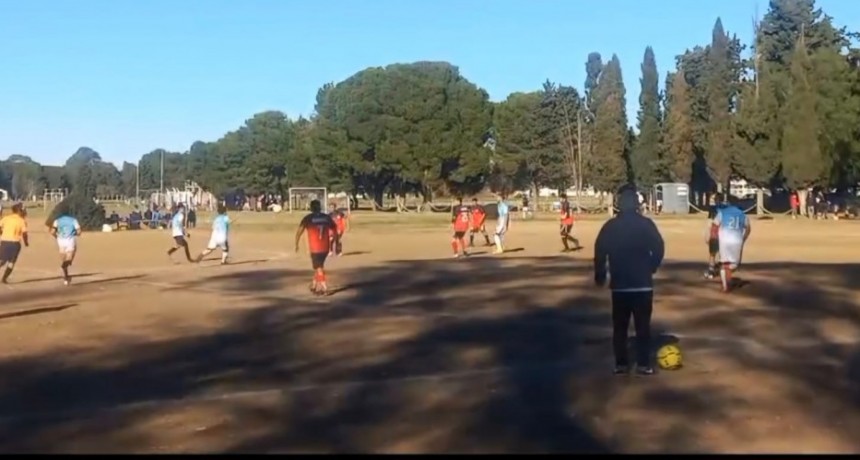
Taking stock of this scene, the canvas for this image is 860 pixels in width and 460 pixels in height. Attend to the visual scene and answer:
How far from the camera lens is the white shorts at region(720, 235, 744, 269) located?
69.6ft

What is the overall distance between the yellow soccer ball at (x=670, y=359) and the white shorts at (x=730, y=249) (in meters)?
8.76

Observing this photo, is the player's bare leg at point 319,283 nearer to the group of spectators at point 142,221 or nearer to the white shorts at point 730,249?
the white shorts at point 730,249

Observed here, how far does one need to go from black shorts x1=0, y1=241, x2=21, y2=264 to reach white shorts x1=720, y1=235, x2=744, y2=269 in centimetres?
1474

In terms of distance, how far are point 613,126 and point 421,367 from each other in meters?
87.1

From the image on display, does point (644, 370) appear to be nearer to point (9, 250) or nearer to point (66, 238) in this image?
point (9, 250)

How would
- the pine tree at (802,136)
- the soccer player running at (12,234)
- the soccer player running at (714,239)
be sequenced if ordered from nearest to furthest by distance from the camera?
the soccer player running at (714,239)
the soccer player running at (12,234)
the pine tree at (802,136)

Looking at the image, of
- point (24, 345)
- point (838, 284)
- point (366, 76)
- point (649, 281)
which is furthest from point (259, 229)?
point (649, 281)

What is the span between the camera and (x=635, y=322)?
1226cm

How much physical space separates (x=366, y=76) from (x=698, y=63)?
2853 centimetres

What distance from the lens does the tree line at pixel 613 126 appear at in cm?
7500

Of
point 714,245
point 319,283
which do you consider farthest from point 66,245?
point 714,245

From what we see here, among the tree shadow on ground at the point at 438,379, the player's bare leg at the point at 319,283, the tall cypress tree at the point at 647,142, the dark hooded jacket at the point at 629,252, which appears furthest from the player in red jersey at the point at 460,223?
the tall cypress tree at the point at 647,142

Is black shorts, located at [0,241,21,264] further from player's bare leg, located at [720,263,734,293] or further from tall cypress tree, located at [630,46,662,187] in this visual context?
tall cypress tree, located at [630,46,662,187]

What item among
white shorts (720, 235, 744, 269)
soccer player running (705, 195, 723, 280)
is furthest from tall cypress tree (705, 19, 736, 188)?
white shorts (720, 235, 744, 269)
